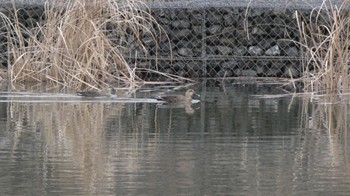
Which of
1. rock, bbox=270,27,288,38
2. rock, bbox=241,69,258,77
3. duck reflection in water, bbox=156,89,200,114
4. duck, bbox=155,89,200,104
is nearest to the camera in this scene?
duck reflection in water, bbox=156,89,200,114

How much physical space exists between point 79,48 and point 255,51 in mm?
3919

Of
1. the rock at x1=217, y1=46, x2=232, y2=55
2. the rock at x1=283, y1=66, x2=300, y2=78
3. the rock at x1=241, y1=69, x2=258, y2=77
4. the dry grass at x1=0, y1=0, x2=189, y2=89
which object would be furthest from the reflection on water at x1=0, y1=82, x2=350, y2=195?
the rock at x1=217, y1=46, x2=232, y2=55

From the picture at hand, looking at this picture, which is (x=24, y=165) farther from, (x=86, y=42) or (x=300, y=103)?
(x=86, y=42)

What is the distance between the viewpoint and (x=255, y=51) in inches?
798

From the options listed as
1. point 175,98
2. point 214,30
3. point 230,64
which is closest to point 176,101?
point 175,98

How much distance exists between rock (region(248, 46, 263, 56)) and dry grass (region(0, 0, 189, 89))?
269 centimetres

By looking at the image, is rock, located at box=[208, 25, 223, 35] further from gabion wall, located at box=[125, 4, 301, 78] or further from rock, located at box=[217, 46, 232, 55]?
rock, located at box=[217, 46, 232, 55]

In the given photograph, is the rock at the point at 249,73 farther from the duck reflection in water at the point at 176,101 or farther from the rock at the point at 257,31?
the duck reflection in water at the point at 176,101

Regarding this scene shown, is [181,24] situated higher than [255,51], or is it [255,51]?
[181,24]

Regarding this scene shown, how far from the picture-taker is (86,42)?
17.5m

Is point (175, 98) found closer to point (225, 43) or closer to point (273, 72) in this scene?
point (273, 72)

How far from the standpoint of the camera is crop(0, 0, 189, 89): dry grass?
1748 centimetres

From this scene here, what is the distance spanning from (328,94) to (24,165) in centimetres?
744

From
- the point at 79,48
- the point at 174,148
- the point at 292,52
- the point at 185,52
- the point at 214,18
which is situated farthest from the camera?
the point at 214,18
